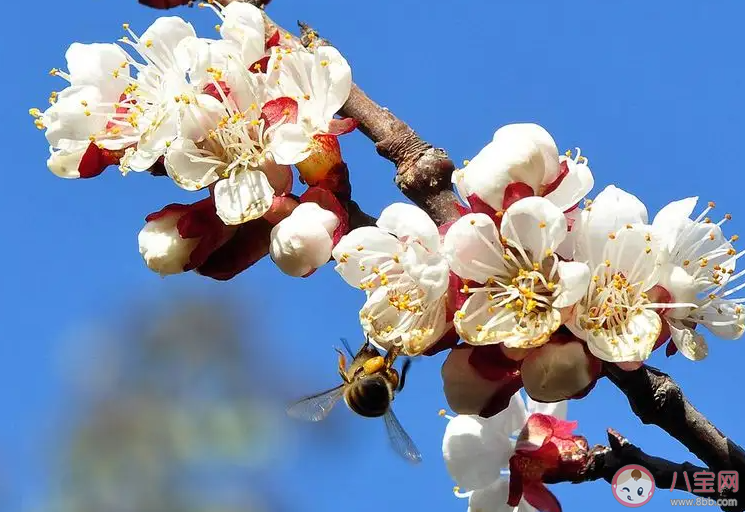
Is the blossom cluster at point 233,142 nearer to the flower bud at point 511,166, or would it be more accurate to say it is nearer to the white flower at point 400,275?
the white flower at point 400,275

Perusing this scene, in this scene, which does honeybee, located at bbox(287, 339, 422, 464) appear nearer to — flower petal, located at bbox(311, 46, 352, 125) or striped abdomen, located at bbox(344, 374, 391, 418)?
striped abdomen, located at bbox(344, 374, 391, 418)

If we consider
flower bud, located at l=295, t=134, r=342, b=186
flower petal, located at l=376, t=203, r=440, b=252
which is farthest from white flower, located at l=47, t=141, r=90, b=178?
flower petal, located at l=376, t=203, r=440, b=252

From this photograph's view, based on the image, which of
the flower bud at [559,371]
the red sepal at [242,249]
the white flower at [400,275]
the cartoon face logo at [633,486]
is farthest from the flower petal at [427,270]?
the cartoon face logo at [633,486]

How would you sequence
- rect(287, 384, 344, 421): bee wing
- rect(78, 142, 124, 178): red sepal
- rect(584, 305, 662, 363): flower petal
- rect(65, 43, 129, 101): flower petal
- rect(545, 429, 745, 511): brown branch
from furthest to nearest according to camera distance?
rect(287, 384, 344, 421): bee wing < rect(65, 43, 129, 101): flower petal < rect(78, 142, 124, 178): red sepal < rect(545, 429, 745, 511): brown branch < rect(584, 305, 662, 363): flower petal

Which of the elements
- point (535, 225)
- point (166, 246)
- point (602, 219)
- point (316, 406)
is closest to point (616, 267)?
point (602, 219)

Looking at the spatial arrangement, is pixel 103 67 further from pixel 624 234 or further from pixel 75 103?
pixel 624 234

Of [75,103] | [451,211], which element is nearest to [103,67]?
[75,103]
